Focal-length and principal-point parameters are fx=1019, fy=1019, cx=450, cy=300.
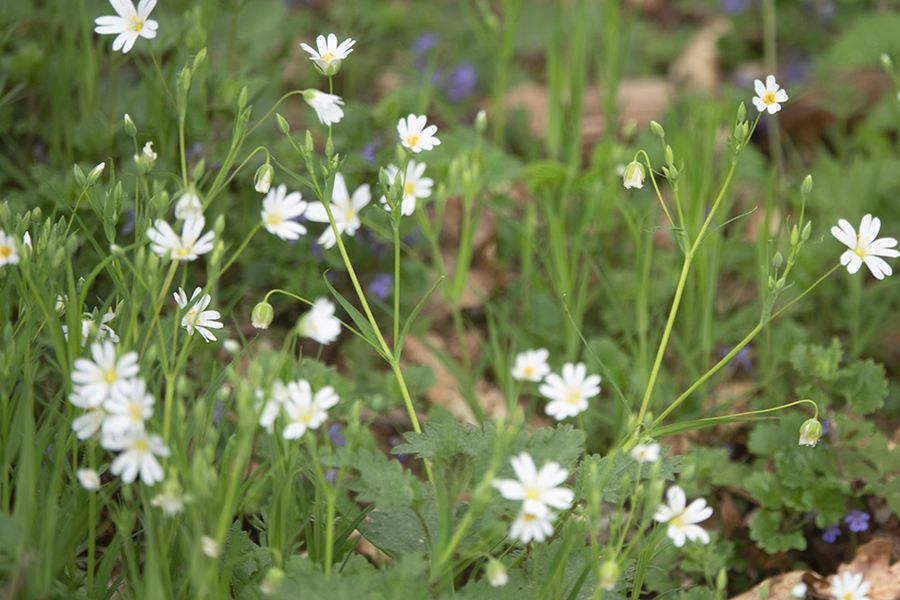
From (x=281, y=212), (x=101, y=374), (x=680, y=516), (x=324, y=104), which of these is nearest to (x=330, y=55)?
(x=324, y=104)

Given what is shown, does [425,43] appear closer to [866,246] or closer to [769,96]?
[769,96]

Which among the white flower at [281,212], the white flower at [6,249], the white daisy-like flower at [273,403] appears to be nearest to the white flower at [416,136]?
the white flower at [281,212]

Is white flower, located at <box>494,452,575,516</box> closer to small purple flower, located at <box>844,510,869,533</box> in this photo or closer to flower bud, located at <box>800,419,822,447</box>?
flower bud, located at <box>800,419,822,447</box>

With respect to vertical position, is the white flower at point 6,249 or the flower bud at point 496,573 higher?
the white flower at point 6,249

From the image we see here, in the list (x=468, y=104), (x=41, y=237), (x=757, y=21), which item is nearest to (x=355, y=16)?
(x=468, y=104)

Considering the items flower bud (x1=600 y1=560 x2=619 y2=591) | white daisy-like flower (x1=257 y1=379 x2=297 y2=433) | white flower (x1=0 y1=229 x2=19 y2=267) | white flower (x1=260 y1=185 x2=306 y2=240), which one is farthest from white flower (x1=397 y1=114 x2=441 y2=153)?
flower bud (x1=600 y1=560 x2=619 y2=591)

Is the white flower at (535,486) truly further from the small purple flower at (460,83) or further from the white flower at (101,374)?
the small purple flower at (460,83)

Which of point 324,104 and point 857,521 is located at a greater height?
point 324,104
